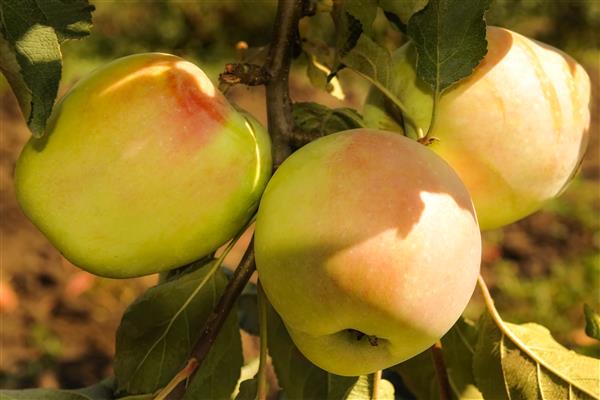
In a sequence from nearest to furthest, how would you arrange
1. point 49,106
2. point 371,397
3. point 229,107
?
point 49,106, point 229,107, point 371,397

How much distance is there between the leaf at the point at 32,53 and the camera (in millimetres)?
583

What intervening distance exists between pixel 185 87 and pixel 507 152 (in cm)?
33

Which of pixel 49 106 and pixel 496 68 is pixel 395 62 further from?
pixel 49 106

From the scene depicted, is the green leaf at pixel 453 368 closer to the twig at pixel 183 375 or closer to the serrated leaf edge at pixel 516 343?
the serrated leaf edge at pixel 516 343

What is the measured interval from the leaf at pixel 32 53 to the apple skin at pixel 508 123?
370mm

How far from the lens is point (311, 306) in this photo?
616 mm

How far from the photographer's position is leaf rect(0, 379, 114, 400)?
77 cm

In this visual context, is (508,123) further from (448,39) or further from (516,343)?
(516,343)

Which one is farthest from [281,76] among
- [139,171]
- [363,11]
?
[139,171]

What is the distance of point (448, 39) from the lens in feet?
2.35

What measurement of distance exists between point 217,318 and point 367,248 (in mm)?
186

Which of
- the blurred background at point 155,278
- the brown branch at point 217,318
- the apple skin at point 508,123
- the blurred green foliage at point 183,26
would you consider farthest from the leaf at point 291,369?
the blurred green foliage at point 183,26

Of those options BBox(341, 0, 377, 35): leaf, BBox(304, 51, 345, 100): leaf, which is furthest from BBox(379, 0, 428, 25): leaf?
BBox(304, 51, 345, 100): leaf

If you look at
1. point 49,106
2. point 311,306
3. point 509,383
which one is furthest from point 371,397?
point 49,106
